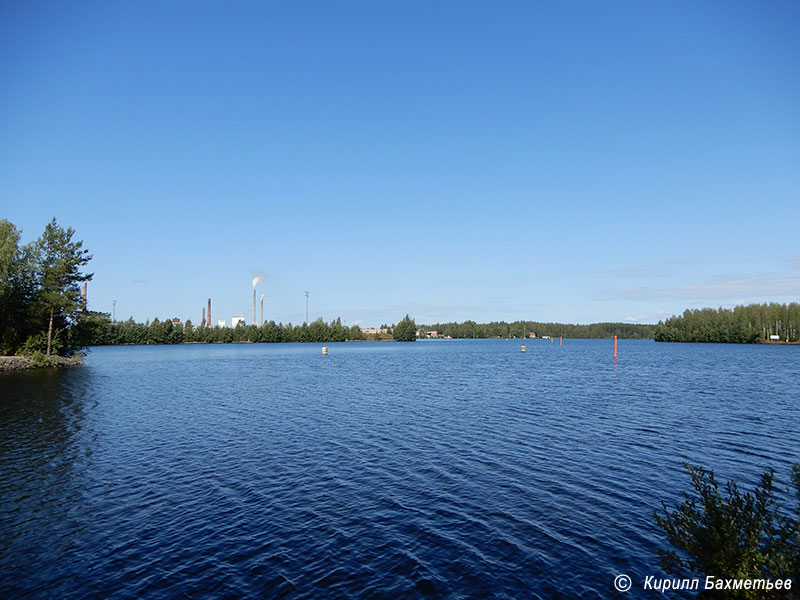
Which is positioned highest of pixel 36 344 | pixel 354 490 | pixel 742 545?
pixel 36 344

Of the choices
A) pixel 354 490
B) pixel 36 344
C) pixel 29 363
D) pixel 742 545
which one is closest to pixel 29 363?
pixel 29 363

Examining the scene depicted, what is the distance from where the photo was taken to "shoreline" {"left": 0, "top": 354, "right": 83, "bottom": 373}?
6759 centimetres

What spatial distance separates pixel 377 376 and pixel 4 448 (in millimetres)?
46276

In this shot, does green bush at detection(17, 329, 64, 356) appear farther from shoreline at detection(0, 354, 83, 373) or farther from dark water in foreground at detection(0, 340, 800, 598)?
dark water in foreground at detection(0, 340, 800, 598)

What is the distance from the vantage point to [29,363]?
71000 millimetres

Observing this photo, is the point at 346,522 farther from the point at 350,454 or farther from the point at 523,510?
the point at 350,454

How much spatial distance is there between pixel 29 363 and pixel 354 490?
79098mm

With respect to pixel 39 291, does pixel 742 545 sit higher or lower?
lower

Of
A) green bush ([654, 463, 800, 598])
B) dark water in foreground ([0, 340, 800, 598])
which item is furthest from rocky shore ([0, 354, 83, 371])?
green bush ([654, 463, 800, 598])

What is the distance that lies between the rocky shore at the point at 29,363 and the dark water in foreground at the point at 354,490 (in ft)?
122

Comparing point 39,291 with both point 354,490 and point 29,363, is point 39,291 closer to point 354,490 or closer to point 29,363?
point 29,363

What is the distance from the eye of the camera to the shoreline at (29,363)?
6759 centimetres

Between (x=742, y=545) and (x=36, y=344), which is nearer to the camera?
(x=742, y=545)

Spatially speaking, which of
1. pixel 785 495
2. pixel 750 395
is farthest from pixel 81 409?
pixel 750 395
